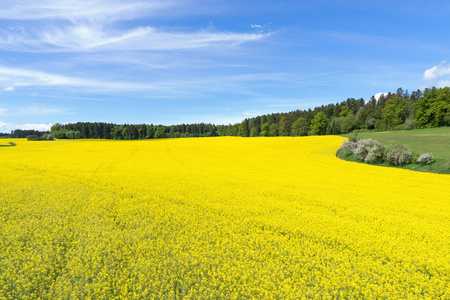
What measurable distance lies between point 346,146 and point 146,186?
30.9 metres

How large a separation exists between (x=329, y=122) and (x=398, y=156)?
6763 centimetres

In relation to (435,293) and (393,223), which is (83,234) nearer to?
(435,293)

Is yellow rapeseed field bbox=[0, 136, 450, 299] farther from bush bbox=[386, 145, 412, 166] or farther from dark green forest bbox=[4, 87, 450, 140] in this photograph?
dark green forest bbox=[4, 87, 450, 140]

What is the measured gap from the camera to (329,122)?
293ft

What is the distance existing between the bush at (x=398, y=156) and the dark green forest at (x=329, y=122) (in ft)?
163

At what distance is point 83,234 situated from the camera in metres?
8.06

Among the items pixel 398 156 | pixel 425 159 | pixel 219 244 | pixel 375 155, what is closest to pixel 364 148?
pixel 375 155

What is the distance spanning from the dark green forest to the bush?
49606 millimetres

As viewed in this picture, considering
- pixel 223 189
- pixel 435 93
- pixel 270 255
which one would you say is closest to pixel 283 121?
pixel 435 93

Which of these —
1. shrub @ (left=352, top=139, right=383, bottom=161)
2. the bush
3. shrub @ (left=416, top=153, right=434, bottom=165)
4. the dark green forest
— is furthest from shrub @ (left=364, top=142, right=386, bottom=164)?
the dark green forest

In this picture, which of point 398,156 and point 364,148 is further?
point 364,148

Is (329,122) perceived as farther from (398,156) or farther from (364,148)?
(398,156)

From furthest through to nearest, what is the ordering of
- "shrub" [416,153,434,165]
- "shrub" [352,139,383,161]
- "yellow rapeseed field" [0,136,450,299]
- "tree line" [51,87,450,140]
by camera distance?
1. "tree line" [51,87,450,140]
2. "shrub" [352,139,383,161]
3. "shrub" [416,153,434,165]
4. "yellow rapeseed field" [0,136,450,299]

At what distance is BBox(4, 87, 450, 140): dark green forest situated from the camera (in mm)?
65644
